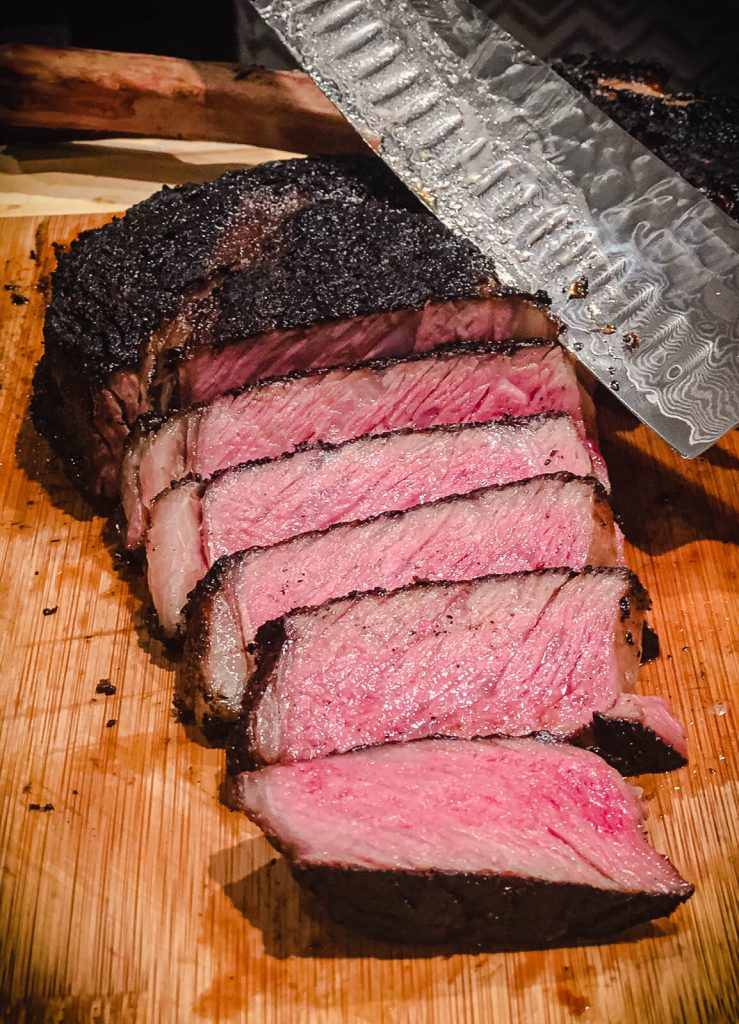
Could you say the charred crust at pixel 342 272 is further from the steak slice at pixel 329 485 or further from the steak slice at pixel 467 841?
the steak slice at pixel 467 841

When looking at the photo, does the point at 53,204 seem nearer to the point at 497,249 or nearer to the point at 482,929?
the point at 497,249

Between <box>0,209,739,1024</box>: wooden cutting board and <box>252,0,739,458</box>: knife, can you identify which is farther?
<box>252,0,739,458</box>: knife

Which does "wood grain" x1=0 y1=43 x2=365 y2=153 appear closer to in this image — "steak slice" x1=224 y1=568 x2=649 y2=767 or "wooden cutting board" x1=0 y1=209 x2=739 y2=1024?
"wooden cutting board" x1=0 y1=209 x2=739 y2=1024

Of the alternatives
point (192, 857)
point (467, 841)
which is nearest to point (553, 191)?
Result: point (467, 841)

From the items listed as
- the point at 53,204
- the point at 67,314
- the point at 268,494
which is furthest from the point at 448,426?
the point at 53,204

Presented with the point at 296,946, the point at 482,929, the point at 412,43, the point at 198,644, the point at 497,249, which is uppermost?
the point at 412,43

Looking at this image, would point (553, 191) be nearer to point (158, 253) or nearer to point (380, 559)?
point (158, 253)

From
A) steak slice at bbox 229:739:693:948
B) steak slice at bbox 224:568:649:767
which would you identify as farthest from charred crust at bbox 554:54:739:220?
steak slice at bbox 229:739:693:948
